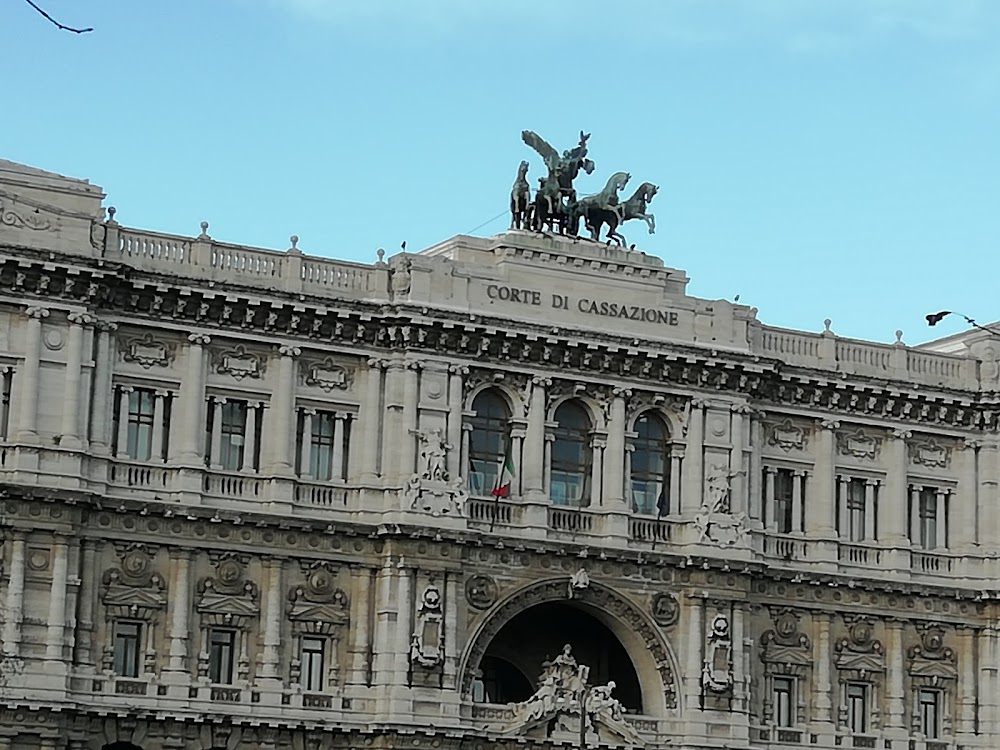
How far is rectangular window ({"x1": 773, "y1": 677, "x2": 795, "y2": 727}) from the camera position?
72625 millimetres

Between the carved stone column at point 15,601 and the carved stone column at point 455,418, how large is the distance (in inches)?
500

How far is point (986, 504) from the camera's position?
76.9 metres

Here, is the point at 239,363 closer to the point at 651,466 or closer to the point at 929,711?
the point at 651,466

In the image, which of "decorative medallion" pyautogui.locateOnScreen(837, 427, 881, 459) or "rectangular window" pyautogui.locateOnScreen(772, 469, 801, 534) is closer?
"rectangular window" pyautogui.locateOnScreen(772, 469, 801, 534)

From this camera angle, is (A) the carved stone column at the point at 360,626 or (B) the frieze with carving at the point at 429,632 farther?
(A) the carved stone column at the point at 360,626

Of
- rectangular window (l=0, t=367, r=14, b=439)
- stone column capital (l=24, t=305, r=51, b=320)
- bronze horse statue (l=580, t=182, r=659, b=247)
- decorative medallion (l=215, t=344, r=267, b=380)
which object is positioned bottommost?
rectangular window (l=0, t=367, r=14, b=439)

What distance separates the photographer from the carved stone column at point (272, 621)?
65.3 metres

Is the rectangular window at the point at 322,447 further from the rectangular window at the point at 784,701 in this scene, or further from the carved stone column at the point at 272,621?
the rectangular window at the point at 784,701

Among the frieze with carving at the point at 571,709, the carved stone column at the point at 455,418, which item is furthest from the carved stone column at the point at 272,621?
the frieze with carving at the point at 571,709

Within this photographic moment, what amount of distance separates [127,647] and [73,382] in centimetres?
731

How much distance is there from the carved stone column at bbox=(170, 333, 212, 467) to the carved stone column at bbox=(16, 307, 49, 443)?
421cm

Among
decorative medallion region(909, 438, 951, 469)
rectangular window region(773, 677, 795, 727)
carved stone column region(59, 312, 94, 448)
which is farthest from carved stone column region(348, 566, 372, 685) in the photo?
decorative medallion region(909, 438, 951, 469)

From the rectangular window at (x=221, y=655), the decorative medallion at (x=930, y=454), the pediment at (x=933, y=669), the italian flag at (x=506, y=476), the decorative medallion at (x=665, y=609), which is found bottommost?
the rectangular window at (x=221, y=655)

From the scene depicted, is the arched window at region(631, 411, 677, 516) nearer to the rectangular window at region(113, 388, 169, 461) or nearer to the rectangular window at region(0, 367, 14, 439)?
the rectangular window at region(113, 388, 169, 461)
